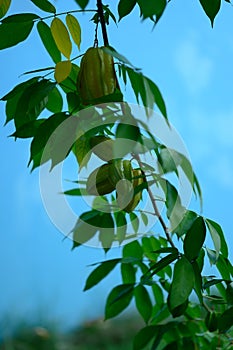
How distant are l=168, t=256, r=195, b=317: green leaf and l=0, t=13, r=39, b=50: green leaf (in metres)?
0.30

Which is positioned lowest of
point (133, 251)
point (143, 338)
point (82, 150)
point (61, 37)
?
point (143, 338)

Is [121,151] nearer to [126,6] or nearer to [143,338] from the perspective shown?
[126,6]

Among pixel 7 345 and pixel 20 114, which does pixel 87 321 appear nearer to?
pixel 7 345

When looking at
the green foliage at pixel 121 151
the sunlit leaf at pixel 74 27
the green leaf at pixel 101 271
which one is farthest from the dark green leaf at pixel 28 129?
the green leaf at pixel 101 271

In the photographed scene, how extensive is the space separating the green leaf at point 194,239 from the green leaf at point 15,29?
28 centimetres

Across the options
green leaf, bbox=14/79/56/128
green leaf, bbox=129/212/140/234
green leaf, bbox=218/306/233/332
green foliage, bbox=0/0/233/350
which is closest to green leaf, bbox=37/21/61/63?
green foliage, bbox=0/0/233/350

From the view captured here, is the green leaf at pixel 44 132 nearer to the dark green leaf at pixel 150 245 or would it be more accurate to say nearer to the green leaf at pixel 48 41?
the green leaf at pixel 48 41

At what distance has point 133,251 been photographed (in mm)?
884

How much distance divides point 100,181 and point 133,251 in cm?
31

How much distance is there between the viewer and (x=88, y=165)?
66 cm

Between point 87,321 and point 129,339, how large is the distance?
0.15 m

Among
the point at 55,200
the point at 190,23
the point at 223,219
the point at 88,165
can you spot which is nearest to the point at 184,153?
the point at 88,165

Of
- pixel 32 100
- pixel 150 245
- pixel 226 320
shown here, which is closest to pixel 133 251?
pixel 150 245

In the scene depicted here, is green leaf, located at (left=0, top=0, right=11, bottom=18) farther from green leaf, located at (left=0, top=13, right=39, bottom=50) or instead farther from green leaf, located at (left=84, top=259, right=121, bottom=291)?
green leaf, located at (left=84, top=259, right=121, bottom=291)
